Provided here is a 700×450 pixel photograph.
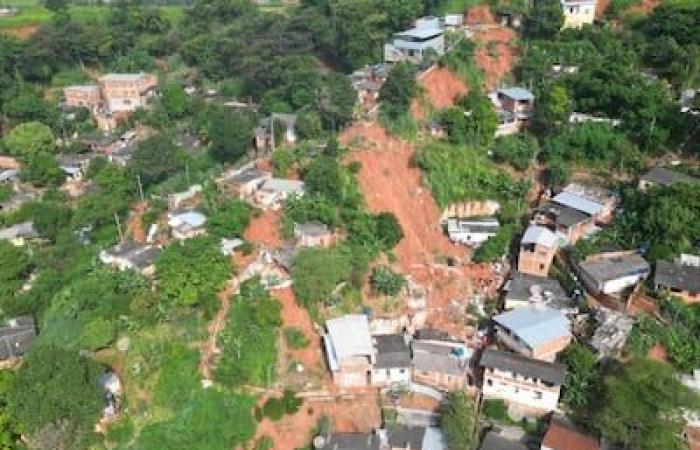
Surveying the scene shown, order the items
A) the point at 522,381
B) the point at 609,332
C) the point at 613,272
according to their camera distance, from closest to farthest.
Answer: the point at 522,381 < the point at 609,332 < the point at 613,272

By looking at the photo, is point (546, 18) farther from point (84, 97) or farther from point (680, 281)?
point (84, 97)

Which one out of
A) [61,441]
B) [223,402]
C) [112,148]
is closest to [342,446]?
[223,402]

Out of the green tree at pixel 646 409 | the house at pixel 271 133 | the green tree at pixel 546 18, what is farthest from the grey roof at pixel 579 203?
the green tree at pixel 546 18

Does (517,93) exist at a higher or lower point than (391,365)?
higher

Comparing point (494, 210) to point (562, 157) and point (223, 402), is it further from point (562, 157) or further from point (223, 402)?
point (223, 402)

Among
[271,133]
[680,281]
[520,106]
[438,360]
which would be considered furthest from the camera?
[520,106]

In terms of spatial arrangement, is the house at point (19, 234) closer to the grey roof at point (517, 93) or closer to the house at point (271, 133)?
the house at point (271, 133)

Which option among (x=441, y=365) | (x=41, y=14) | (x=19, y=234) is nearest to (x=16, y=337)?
(x=19, y=234)
